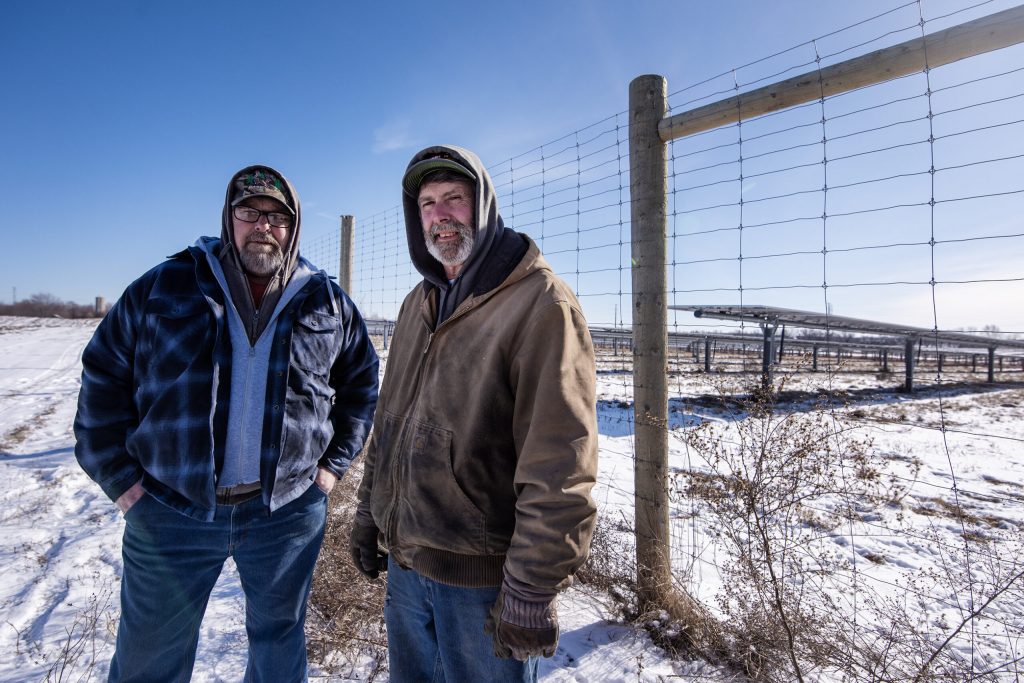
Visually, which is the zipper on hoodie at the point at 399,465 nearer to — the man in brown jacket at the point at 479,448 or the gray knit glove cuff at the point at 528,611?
the man in brown jacket at the point at 479,448

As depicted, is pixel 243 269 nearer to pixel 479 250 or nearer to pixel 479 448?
pixel 479 250

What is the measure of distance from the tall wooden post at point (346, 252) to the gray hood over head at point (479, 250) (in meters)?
4.51

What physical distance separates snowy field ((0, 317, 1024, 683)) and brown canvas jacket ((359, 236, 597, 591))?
3.24 ft

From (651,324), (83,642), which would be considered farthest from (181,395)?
(651,324)

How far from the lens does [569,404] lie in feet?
4.17

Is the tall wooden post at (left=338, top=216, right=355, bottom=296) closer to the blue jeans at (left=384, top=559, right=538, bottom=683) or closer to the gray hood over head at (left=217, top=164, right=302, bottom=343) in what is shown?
the gray hood over head at (left=217, top=164, right=302, bottom=343)

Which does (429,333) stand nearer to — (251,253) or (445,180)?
(445,180)

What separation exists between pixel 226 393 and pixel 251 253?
2.02 feet

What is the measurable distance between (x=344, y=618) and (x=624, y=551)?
6.04ft

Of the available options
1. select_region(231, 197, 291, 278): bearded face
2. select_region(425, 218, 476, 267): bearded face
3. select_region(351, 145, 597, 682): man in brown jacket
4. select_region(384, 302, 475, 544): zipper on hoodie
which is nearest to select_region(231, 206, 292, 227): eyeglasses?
select_region(231, 197, 291, 278): bearded face

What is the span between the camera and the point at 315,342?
2.09 meters

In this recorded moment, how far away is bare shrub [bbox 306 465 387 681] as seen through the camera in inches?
95.0

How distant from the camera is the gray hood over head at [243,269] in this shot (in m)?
1.99

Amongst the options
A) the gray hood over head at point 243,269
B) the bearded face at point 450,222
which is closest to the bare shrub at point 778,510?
the bearded face at point 450,222
